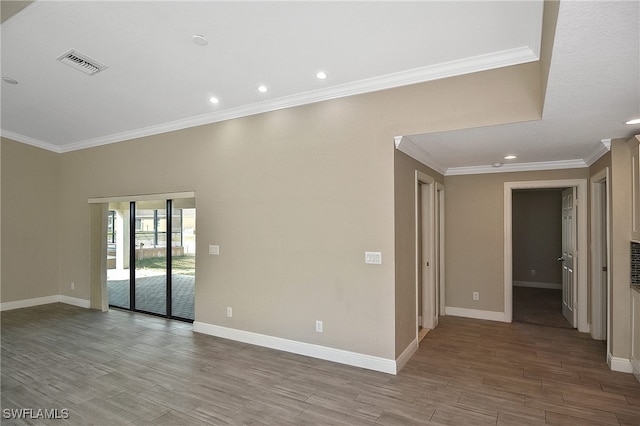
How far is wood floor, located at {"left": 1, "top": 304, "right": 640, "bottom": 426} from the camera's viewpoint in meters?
2.68

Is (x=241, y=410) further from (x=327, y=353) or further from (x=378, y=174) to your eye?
(x=378, y=174)

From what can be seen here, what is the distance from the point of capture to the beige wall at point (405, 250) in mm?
3475

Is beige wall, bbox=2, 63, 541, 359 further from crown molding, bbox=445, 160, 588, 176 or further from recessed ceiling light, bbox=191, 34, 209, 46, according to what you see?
crown molding, bbox=445, 160, 588, 176

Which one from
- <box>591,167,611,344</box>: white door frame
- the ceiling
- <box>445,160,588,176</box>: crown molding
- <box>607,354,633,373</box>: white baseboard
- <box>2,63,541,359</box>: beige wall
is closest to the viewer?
the ceiling

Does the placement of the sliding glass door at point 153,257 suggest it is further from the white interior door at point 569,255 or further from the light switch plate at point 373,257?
Result: the white interior door at point 569,255

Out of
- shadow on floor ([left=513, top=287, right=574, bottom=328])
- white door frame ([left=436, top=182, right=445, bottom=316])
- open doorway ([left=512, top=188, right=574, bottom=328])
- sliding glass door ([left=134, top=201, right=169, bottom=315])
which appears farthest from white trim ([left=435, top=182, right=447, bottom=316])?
sliding glass door ([left=134, top=201, right=169, bottom=315])

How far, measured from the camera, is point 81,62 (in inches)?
141

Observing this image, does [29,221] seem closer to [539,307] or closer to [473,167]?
[473,167]

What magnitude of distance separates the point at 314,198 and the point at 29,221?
19.5 feet

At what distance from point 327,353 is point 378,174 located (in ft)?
6.73

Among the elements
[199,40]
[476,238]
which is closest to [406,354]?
[476,238]

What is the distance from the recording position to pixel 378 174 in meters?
3.47

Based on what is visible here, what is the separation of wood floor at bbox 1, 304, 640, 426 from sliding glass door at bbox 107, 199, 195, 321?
3.19ft

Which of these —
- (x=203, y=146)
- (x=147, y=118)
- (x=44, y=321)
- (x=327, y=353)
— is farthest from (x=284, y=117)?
(x=44, y=321)
